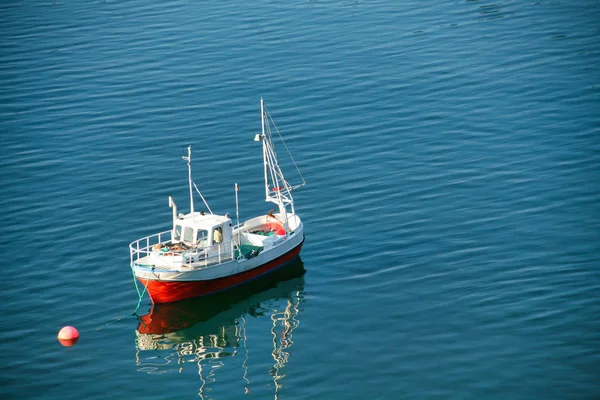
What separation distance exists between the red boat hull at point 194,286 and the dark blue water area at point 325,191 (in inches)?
31.1

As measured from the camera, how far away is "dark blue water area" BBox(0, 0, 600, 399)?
167 feet

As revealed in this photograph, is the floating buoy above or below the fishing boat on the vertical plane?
below

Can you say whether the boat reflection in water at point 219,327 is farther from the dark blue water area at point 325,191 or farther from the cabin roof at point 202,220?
the cabin roof at point 202,220

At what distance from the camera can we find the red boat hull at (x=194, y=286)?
189ft

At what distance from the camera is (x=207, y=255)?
58.6 metres

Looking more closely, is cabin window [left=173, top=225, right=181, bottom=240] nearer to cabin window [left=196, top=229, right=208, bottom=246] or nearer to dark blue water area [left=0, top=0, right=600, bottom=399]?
cabin window [left=196, top=229, right=208, bottom=246]

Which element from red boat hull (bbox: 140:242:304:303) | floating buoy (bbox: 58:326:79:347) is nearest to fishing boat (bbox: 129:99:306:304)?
red boat hull (bbox: 140:242:304:303)

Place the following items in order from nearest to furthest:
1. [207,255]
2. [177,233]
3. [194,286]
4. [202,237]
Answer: [194,286] < [207,255] < [202,237] < [177,233]

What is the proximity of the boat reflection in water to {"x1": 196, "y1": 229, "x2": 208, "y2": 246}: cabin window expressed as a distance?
12.3 feet

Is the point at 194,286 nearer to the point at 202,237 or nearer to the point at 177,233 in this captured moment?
the point at 202,237

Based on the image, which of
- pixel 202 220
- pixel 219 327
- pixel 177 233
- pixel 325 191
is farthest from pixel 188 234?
pixel 325 191

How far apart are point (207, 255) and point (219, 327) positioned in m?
5.10

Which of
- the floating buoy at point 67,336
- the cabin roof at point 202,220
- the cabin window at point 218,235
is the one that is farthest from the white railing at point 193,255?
the floating buoy at point 67,336

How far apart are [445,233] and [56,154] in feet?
130
